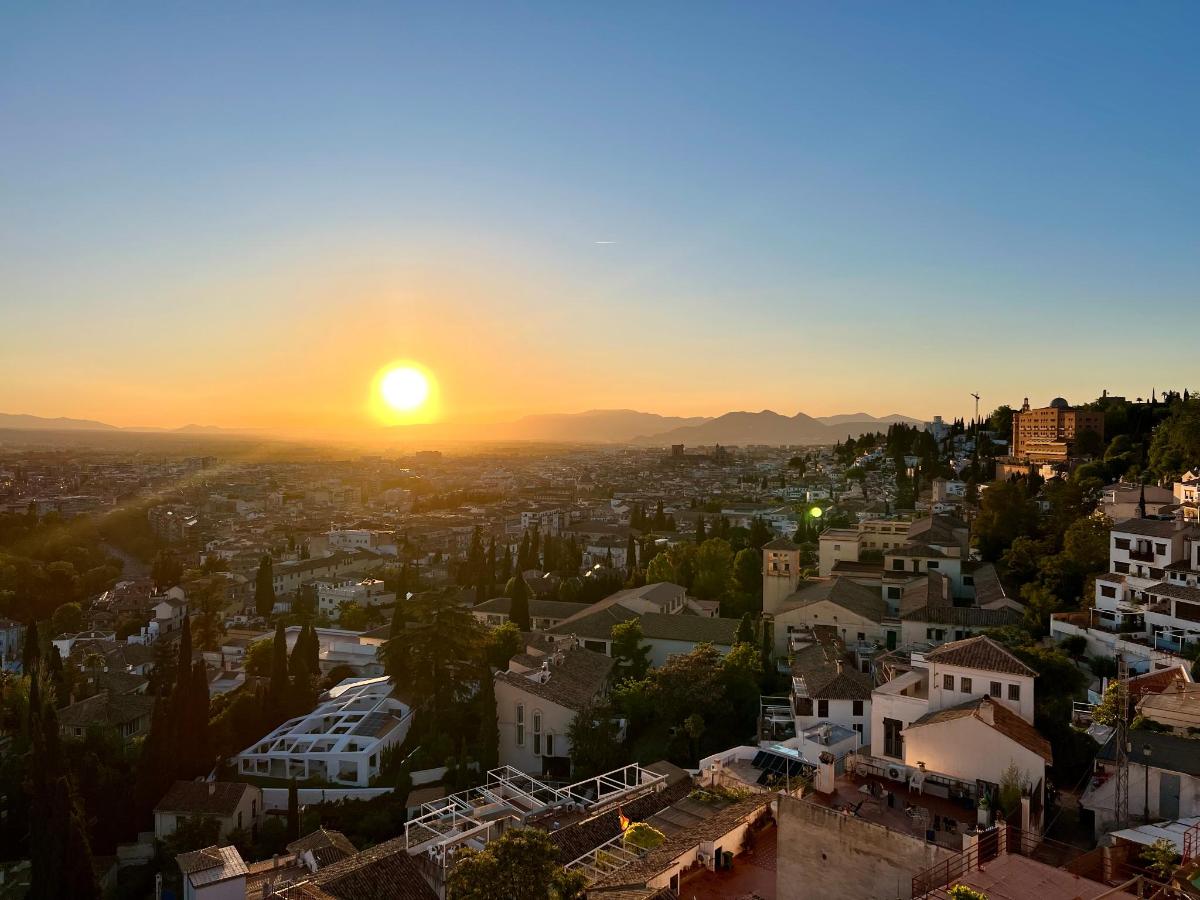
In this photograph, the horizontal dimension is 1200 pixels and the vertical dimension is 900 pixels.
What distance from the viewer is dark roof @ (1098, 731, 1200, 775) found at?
10.9m

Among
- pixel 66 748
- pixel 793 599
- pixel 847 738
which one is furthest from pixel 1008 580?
pixel 66 748

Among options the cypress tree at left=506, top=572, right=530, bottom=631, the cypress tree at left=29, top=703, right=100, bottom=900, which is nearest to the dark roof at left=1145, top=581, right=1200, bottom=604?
the cypress tree at left=506, top=572, right=530, bottom=631

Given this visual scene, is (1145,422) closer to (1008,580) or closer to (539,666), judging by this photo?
(1008,580)

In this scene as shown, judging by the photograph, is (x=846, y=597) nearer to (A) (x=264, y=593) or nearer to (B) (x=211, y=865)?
(B) (x=211, y=865)

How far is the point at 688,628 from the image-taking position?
25.1 meters

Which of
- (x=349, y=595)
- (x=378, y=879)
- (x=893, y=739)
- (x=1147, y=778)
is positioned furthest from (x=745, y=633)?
(x=349, y=595)

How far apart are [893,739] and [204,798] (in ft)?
50.7

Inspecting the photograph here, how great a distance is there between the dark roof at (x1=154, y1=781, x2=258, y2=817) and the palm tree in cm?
476

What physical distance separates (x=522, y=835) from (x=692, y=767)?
30.4 ft

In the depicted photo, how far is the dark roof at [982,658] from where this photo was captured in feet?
45.6

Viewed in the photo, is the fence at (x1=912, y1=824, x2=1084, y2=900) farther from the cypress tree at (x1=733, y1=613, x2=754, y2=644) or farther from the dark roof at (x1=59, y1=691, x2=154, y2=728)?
the dark roof at (x1=59, y1=691, x2=154, y2=728)

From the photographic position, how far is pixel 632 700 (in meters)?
19.6

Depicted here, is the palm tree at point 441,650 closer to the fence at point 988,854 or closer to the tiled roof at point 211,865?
the tiled roof at point 211,865

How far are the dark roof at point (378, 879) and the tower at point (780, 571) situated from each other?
15587 mm
